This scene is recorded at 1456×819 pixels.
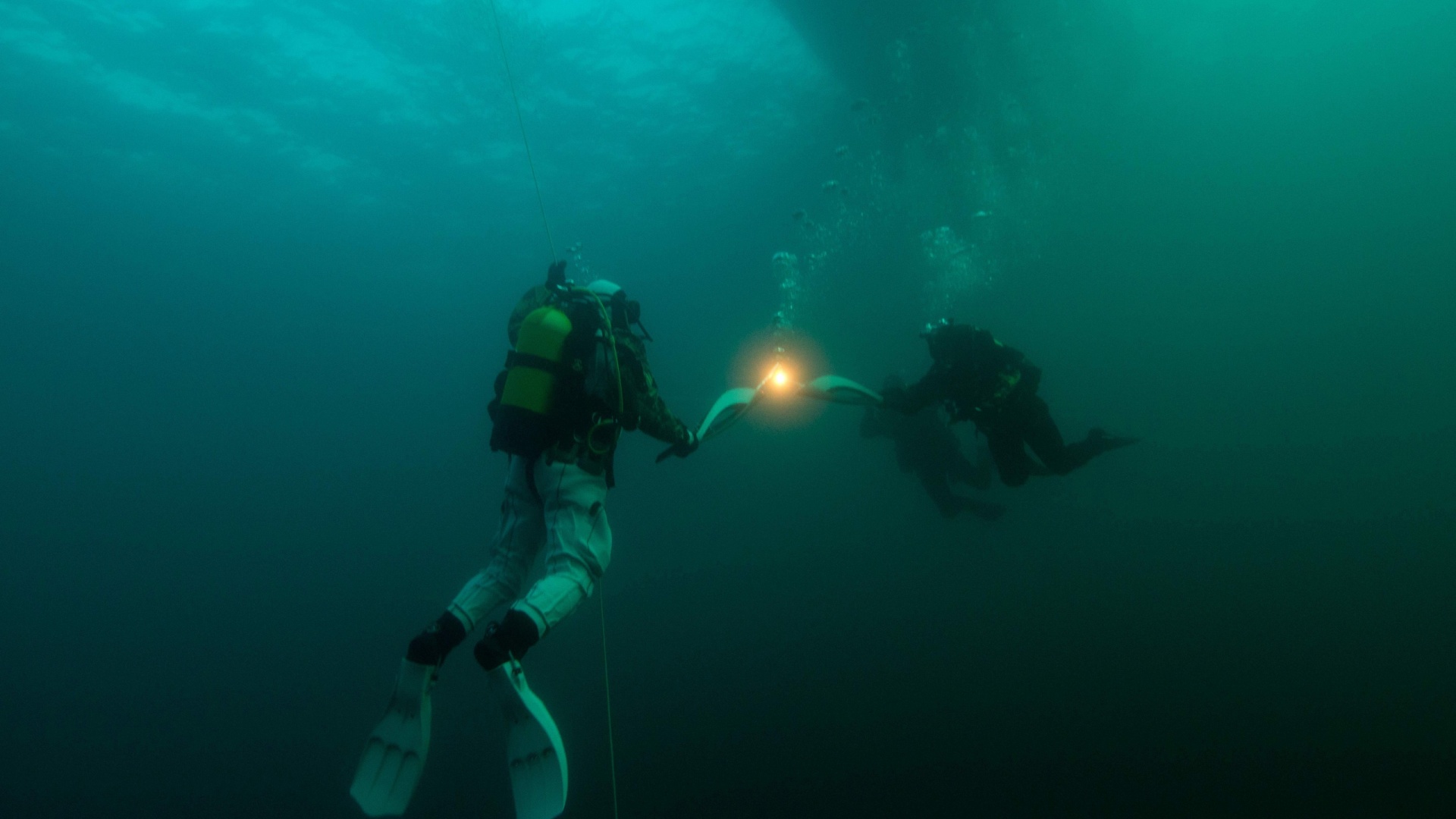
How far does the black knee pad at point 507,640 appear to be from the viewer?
2.99 m

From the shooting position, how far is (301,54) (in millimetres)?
15789

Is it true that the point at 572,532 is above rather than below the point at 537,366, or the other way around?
below

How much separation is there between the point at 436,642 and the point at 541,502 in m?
0.94

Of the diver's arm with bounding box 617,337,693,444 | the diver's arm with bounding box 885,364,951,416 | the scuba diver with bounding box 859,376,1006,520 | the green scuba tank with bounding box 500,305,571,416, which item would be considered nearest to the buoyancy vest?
the green scuba tank with bounding box 500,305,571,416

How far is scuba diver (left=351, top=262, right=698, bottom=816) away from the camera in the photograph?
10.2 feet

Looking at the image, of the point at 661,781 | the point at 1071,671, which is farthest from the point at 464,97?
the point at 1071,671

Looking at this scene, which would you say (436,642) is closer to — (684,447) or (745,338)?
(684,447)

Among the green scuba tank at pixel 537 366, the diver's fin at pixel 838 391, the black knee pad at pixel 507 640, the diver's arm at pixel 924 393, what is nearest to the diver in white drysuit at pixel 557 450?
the green scuba tank at pixel 537 366

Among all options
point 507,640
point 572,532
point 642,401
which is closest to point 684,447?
point 642,401

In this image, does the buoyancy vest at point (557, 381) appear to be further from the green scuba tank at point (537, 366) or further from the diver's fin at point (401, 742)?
the diver's fin at point (401, 742)

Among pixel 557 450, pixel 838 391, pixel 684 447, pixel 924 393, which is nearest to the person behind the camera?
pixel 557 450

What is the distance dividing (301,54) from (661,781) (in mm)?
18713

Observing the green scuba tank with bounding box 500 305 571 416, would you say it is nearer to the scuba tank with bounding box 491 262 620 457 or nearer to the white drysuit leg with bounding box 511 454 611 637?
the scuba tank with bounding box 491 262 620 457

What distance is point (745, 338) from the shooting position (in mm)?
48406
